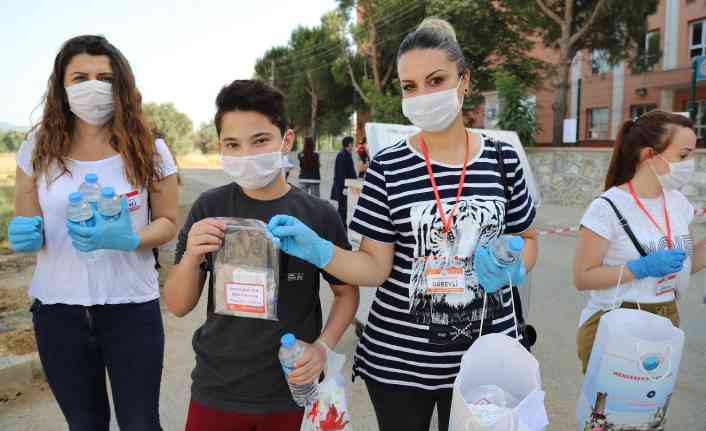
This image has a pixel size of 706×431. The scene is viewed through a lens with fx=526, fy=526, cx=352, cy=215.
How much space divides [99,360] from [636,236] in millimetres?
2364

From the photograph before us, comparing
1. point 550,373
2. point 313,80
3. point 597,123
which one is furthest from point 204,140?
point 550,373

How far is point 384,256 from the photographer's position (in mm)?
1729

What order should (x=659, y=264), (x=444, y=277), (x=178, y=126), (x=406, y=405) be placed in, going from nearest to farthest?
(x=444, y=277) → (x=406, y=405) → (x=659, y=264) → (x=178, y=126)

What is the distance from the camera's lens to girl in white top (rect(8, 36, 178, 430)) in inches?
79.7

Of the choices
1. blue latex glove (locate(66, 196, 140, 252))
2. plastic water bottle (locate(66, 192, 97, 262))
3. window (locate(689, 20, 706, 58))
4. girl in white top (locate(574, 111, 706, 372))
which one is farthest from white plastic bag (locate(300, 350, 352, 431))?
window (locate(689, 20, 706, 58))

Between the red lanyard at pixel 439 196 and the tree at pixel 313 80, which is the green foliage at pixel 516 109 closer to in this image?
the red lanyard at pixel 439 196

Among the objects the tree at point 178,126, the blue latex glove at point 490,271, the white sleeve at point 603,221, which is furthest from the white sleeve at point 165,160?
the tree at point 178,126

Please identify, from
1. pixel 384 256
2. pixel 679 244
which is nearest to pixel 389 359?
pixel 384 256

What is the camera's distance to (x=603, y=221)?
243cm

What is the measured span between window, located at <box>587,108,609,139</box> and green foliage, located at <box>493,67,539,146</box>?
553 inches

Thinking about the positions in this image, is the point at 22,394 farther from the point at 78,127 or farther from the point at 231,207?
the point at 231,207

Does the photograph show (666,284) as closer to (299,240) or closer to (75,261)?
(299,240)

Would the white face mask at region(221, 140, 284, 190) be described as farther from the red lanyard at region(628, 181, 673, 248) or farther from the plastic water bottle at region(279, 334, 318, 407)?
the red lanyard at region(628, 181, 673, 248)

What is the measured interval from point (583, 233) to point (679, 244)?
42 cm
